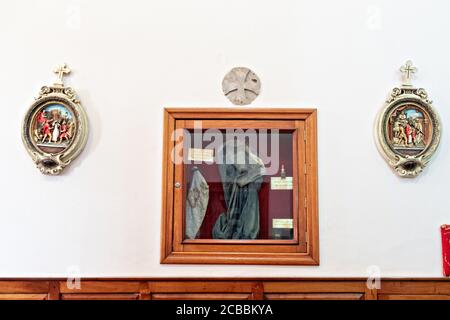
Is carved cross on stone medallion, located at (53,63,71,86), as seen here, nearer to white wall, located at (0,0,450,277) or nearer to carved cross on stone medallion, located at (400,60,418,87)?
white wall, located at (0,0,450,277)

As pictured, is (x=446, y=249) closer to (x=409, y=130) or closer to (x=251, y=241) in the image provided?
(x=409, y=130)

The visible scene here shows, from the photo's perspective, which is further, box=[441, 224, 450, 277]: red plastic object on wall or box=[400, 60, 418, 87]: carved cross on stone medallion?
box=[400, 60, 418, 87]: carved cross on stone medallion

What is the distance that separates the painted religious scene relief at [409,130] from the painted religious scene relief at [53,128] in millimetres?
1906

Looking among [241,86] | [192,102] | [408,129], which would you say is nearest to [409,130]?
[408,129]

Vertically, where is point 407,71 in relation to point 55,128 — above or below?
above

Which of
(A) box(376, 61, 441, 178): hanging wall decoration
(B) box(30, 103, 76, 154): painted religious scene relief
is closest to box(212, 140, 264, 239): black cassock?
(A) box(376, 61, 441, 178): hanging wall decoration

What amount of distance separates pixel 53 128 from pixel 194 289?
1.26 meters

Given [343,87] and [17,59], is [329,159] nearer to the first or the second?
[343,87]

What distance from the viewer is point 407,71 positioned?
2.18 meters

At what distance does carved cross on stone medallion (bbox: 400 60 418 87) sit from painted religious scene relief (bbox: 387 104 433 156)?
141 mm

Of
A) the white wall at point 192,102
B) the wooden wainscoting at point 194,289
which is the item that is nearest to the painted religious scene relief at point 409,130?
the white wall at point 192,102

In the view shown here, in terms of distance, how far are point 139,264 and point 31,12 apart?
167cm

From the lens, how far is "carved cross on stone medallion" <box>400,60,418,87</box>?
7.14 feet

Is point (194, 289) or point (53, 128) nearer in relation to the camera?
point (194, 289)
